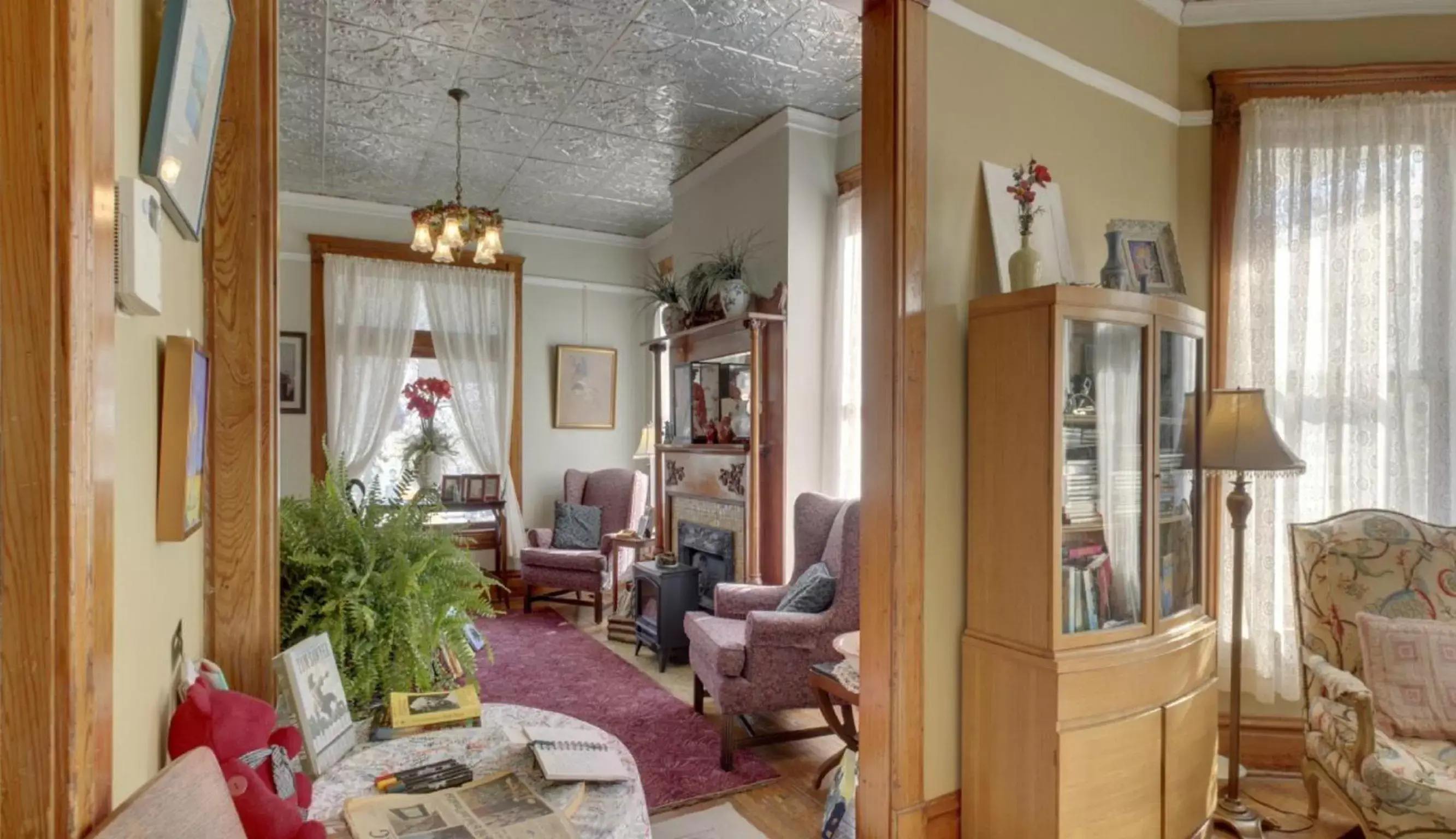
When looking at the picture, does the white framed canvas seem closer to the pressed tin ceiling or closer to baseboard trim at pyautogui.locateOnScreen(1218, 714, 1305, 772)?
the pressed tin ceiling

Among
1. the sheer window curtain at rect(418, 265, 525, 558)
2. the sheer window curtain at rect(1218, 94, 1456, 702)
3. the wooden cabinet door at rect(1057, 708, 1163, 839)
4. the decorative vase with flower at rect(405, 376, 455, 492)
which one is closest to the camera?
the wooden cabinet door at rect(1057, 708, 1163, 839)

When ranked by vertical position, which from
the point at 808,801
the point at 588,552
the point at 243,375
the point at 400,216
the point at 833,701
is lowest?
the point at 808,801

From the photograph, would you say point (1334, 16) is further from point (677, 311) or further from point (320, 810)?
point (320, 810)

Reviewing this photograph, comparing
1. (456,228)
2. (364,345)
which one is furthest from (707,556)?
(364,345)

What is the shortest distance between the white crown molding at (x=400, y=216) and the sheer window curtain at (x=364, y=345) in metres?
0.38

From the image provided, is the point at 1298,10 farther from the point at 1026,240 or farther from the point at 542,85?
the point at 542,85

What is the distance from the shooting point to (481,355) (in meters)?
6.14

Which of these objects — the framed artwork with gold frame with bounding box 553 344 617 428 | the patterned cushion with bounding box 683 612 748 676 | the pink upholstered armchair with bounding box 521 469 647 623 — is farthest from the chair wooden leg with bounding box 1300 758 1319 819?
the framed artwork with gold frame with bounding box 553 344 617 428

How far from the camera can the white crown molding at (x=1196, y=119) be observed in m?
3.10

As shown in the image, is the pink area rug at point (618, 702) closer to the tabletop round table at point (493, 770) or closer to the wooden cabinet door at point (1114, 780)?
the tabletop round table at point (493, 770)

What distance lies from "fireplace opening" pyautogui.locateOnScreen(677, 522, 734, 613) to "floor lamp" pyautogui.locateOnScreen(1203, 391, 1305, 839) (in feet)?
8.04

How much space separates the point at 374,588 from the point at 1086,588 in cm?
191

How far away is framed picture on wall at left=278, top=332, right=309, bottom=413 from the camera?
18.2ft

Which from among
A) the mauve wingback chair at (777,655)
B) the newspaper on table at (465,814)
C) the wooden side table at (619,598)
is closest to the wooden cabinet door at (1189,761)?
the mauve wingback chair at (777,655)
